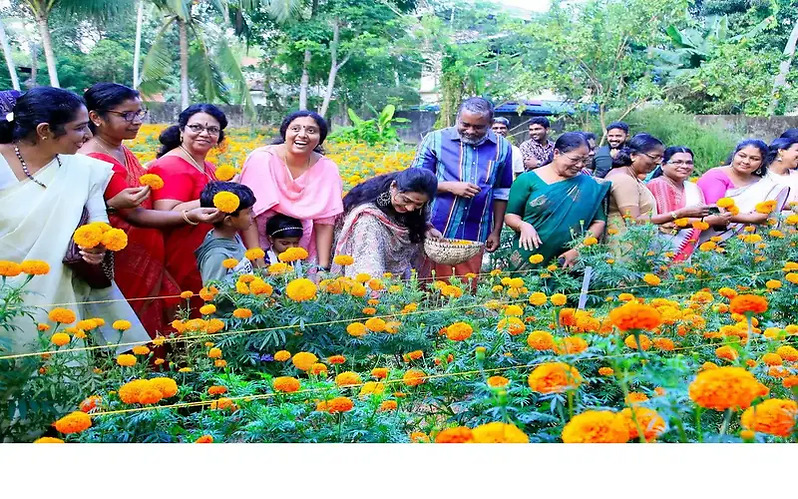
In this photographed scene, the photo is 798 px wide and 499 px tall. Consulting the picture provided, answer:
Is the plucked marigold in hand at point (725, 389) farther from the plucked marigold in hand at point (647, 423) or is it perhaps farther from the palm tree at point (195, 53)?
the palm tree at point (195, 53)

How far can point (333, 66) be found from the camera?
7.93ft

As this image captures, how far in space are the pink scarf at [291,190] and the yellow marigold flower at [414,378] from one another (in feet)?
3.49

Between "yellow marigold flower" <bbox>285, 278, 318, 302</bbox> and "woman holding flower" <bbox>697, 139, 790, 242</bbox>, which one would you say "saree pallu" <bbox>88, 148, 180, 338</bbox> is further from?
"woman holding flower" <bbox>697, 139, 790, 242</bbox>

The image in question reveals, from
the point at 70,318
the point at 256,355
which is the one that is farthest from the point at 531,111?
the point at 70,318

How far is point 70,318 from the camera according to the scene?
4.73 ft

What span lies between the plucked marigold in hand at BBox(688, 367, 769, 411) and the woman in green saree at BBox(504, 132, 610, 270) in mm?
1800

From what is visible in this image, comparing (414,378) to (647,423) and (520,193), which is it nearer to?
(647,423)

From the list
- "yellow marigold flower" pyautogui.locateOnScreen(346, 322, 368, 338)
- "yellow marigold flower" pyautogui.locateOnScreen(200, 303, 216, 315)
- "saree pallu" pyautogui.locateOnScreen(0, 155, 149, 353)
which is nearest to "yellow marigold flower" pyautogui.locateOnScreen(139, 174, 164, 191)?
"saree pallu" pyautogui.locateOnScreen(0, 155, 149, 353)

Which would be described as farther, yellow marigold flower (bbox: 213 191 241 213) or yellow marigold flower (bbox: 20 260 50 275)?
yellow marigold flower (bbox: 213 191 241 213)

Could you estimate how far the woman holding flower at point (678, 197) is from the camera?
101 inches

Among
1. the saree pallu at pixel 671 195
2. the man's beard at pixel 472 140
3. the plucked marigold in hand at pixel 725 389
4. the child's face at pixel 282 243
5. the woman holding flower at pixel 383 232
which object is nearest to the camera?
the plucked marigold in hand at pixel 725 389

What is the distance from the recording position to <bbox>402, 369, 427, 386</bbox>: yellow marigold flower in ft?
4.50

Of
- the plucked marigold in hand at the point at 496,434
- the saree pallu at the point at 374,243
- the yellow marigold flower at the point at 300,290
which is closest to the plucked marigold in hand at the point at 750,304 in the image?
the plucked marigold in hand at the point at 496,434
